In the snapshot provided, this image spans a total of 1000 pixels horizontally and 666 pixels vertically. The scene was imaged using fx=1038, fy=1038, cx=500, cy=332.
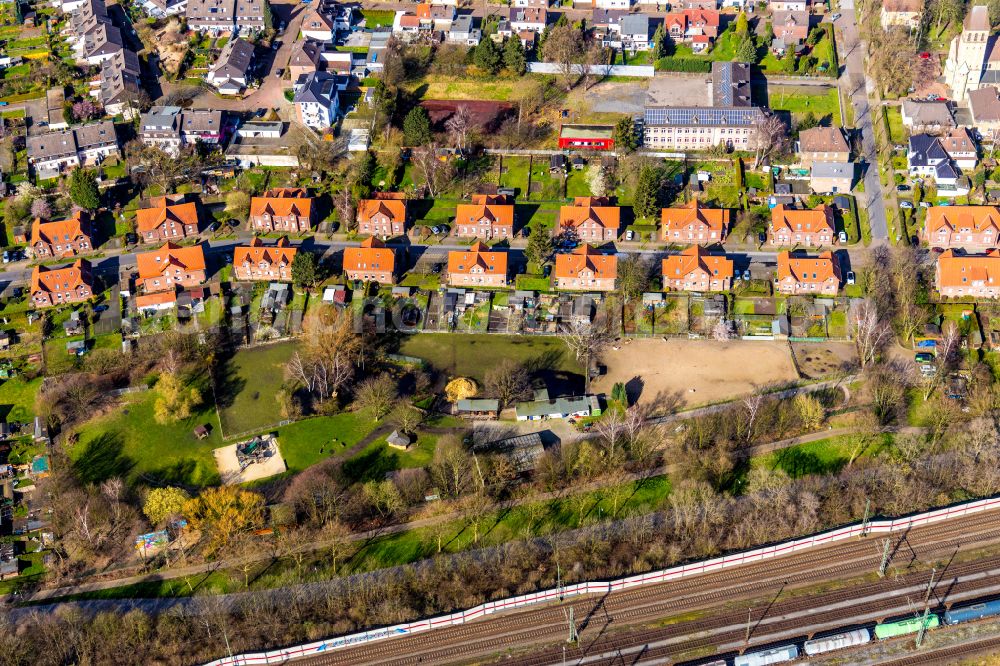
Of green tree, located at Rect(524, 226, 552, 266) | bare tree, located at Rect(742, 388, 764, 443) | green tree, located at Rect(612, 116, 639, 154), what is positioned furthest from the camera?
green tree, located at Rect(612, 116, 639, 154)

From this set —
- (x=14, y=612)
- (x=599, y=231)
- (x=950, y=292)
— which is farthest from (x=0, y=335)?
(x=950, y=292)

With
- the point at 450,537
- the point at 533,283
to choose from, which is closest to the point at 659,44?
the point at 533,283

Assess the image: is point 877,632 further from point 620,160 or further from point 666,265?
point 620,160

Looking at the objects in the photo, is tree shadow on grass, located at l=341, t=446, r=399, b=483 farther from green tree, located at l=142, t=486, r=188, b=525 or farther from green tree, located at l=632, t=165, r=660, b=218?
green tree, located at l=632, t=165, r=660, b=218

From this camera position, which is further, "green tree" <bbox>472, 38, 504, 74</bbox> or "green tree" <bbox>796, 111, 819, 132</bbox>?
"green tree" <bbox>472, 38, 504, 74</bbox>

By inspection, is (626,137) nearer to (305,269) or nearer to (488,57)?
(488,57)

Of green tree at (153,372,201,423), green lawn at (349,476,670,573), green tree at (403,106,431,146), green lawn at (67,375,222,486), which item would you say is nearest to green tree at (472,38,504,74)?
green tree at (403,106,431,146)

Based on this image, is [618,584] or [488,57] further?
[488,57]
